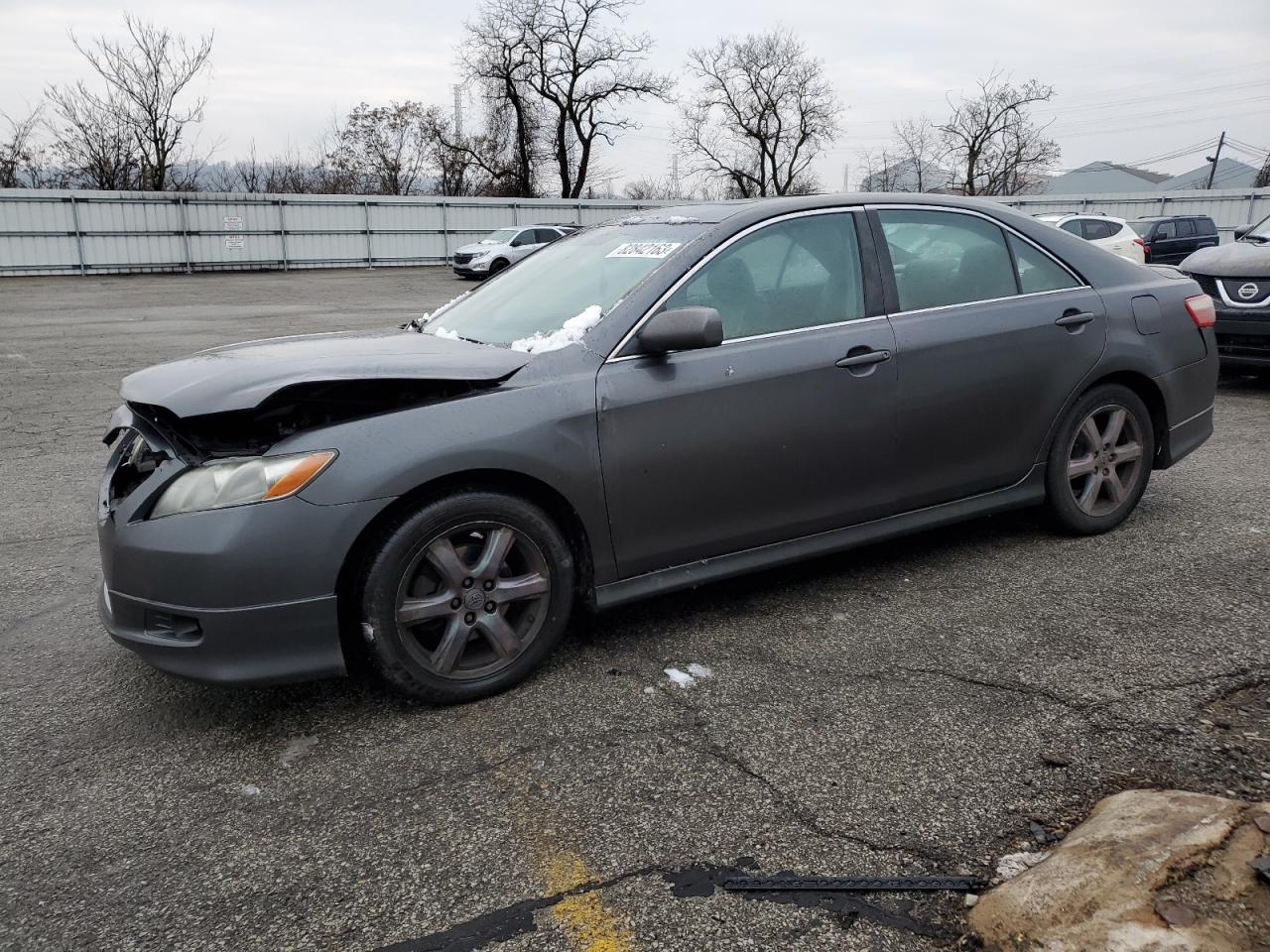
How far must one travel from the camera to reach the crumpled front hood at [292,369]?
9.58 feet

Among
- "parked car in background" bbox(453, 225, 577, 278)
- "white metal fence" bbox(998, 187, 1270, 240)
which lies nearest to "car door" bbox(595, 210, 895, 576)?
"parked car in background" bbox(453, 225, 577, 278)

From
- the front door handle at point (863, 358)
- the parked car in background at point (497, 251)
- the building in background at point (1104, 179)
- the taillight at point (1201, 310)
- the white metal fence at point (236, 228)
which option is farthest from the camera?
the building in background at point (1104, 179)

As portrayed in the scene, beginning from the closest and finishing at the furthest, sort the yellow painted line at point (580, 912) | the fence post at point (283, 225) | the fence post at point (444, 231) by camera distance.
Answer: the yellow painted line at point (580, 912), the fence post at point (283, 225), the fence post at point (444, 231)

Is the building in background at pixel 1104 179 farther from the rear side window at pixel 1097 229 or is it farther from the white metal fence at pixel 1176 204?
the rear side window at pixel 1097 229

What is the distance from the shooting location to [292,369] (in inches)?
120

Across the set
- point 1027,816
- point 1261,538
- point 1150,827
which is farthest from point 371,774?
point 1261,538

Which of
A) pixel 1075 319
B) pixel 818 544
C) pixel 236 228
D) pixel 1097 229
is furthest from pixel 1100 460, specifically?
pixel 236 228

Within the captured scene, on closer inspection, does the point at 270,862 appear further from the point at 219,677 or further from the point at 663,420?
the point at 663,420

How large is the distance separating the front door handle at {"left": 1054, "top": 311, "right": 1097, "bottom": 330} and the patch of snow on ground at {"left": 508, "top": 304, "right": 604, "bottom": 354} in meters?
2.16

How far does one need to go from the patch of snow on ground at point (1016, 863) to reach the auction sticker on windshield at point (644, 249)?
2311mm

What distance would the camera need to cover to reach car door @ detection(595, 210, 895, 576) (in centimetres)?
338

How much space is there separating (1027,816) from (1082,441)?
97.7 inches

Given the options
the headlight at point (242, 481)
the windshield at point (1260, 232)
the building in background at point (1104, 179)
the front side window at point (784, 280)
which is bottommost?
the headlight at point (242, 481)

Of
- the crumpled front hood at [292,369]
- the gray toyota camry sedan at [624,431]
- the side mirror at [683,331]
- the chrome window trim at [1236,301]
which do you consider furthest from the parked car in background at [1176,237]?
the crumpled front hood at [292,369]
